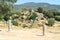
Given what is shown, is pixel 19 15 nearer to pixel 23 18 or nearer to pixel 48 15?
pixel 23 18

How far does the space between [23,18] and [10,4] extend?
55.7 ft

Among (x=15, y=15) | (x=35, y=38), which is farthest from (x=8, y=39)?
(x=15, y=15)

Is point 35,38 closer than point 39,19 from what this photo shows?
Yes

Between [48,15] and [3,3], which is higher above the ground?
[3,3]

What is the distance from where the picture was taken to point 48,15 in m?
61.1

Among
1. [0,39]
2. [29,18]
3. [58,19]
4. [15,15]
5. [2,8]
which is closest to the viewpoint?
[0,39]

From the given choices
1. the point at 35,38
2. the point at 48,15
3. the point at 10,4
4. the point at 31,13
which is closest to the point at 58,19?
the point at 48,15

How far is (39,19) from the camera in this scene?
164 ft

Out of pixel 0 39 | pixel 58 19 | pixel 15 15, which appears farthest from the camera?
pixel 58 19

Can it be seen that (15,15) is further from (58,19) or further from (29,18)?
(58,19)

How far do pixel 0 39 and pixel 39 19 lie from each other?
28.4 meters

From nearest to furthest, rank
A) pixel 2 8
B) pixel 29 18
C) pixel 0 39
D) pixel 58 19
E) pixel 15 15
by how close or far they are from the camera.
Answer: pixel 0 39, pixel 2 8, pixel 29 18, pixel 15 15, pixel 58 19

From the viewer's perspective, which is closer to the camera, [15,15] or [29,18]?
[29,18]

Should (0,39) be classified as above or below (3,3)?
below
